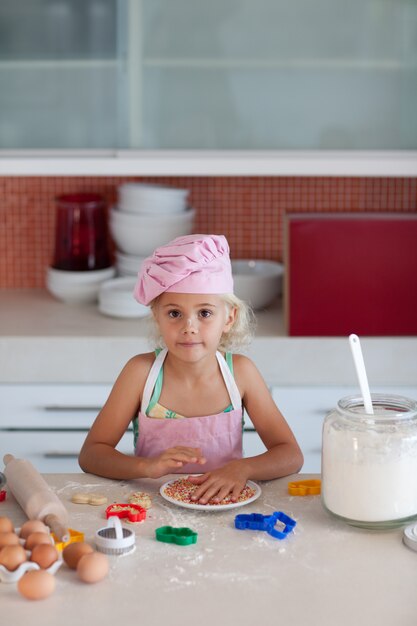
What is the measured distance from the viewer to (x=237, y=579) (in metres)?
1.31

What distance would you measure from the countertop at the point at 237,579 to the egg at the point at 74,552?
0.02 meters

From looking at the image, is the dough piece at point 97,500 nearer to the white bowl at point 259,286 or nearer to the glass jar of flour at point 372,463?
the glass jar of flour at point 372,463

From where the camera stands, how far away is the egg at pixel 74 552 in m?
1.32

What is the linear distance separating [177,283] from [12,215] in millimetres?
1736

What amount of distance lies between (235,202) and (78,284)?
614 millimetres

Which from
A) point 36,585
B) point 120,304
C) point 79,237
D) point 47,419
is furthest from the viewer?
point 79,237

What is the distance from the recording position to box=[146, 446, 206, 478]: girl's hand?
1.63 meters

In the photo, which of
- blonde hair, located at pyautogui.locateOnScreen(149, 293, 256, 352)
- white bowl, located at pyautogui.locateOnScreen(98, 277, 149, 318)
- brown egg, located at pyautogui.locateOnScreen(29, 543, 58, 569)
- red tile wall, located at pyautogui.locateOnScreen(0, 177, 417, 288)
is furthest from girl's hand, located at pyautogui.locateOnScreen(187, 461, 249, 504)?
red tile wall, located at pyautogui.locateOnScreen(0, 177, 417, 288)

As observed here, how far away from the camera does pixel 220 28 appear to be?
3080mm

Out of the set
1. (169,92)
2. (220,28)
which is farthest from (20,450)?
(220,28)

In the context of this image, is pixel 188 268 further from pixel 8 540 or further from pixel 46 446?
pixel 46 446

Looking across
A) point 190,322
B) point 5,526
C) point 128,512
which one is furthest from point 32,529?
point 190,322

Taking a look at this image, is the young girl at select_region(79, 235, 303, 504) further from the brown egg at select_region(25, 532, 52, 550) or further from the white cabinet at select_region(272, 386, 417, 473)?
the white cabinet at select_region(272, 386, 417, 473)

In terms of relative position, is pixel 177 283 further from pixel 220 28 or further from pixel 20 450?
pixel 220 28
